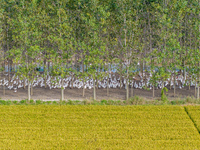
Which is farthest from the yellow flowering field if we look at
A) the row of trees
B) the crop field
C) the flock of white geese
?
the flock of white geese

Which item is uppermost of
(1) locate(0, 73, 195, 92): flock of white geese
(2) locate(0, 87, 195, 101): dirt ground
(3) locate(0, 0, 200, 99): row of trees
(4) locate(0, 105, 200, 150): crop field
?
(3) locate(0, 0, 200, 99): row of trees

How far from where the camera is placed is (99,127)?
9.99 meters

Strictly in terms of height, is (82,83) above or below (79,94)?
above

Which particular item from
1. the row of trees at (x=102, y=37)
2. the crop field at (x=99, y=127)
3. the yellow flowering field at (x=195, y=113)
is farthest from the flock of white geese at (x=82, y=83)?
the crop field at (x=99, y=127)

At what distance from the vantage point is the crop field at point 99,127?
28.4 feet

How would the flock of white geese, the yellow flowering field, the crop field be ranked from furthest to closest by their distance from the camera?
the flock of white geese, the yellow flowering field, the crop field

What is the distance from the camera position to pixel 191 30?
56.4 ft

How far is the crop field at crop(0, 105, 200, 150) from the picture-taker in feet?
28.4

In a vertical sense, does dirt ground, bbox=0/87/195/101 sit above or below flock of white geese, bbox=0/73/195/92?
below

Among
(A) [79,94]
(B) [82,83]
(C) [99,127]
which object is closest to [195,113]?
(C) [99,127]

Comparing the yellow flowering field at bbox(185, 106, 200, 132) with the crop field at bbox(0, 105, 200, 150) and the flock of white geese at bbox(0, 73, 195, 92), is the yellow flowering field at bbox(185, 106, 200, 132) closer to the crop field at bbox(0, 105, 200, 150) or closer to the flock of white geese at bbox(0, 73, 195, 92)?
the crop field at bbox(0, 105, 200, 150)

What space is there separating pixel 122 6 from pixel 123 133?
27.0ft

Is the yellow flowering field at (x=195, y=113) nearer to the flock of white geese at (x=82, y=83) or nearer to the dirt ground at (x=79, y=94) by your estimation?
the dirt ground at (x=79, y=94)

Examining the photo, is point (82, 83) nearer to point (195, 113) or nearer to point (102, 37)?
point (102, 37)
